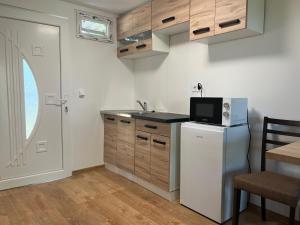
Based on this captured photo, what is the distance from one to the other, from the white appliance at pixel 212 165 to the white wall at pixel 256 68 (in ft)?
1.09

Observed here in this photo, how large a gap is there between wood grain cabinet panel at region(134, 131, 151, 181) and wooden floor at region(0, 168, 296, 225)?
0.20 metres

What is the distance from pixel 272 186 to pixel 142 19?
2553mm

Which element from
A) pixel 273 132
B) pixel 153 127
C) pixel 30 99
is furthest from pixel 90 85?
pixel 273 132

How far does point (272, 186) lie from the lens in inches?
64.1

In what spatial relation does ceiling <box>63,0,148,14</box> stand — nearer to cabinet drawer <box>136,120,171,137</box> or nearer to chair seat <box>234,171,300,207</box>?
cabinet drawer <box>136,120,171,137</box>

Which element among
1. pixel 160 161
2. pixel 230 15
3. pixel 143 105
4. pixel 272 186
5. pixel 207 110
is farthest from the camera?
pixel 143 105

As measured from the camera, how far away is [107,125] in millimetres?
3514

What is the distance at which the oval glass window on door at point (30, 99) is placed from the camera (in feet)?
9.34

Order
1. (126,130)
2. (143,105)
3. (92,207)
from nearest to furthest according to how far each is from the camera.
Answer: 1. (92,207)
2. (126,130)
3. (143,105)

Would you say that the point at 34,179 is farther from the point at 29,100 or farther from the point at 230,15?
the point at 230,15

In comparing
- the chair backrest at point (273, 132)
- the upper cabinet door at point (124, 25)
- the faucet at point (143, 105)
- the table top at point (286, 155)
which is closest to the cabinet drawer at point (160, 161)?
the chair backrest at point (273, 132)

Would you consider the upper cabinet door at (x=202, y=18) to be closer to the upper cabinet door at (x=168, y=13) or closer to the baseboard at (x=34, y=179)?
the upper cabinet door at (x=168, y=13)

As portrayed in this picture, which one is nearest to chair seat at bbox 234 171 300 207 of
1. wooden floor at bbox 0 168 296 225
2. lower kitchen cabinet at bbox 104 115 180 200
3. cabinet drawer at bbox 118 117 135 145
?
wooden floor at bbox 0 168 296 225

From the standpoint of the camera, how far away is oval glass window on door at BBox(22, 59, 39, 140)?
285 centimetres
